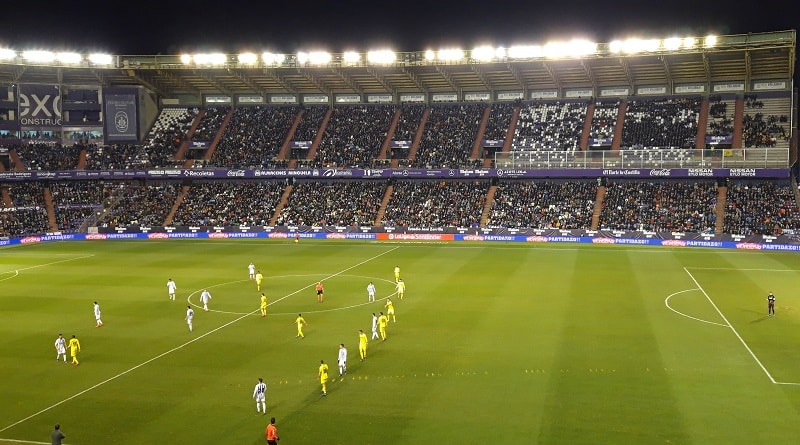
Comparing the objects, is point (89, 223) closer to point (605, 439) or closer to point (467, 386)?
point (467, 386)

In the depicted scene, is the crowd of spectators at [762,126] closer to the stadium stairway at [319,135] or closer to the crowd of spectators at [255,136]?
the stadium stairway at [319,135]

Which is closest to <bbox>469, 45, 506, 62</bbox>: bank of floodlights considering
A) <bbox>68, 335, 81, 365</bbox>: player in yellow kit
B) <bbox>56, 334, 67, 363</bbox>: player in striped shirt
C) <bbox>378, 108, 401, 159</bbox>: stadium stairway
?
<bbox>378, 108, 401, 159</bbox>: stadium stairway

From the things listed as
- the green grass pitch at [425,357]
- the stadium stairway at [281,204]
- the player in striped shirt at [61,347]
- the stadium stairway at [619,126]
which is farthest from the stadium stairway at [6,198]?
the stadium stairway at [619,126]

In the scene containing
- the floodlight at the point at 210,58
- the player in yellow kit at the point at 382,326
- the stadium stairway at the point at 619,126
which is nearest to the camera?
the player in yellow kit at the point at 382,326

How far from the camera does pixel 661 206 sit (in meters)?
60.4

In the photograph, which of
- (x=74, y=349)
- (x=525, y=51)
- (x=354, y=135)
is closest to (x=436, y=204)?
(x=354, y=135)

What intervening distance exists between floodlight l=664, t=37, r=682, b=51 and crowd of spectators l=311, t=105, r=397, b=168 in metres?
31.4

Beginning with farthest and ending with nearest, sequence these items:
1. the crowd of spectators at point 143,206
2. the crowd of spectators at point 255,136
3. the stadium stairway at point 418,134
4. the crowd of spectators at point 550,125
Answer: the crowd of spectators at point 255,136, the stadium stairway at point 418,134, the crowd of spectators at point 143,206, the crowd of spectators at point 550,125

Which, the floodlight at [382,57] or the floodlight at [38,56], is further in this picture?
the floodlight at [38,56]

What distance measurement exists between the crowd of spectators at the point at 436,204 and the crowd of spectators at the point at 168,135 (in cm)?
2824

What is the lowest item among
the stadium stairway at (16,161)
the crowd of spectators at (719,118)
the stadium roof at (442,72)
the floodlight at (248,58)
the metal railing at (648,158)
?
the metal railing at (648,158)

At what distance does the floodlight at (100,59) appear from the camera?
237ft

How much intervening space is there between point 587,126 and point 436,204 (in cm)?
1871

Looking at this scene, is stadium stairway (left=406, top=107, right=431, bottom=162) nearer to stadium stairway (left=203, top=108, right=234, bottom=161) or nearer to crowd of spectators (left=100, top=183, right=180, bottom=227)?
stadium stairway (left=203, top=108, right=234, bottom=161)
